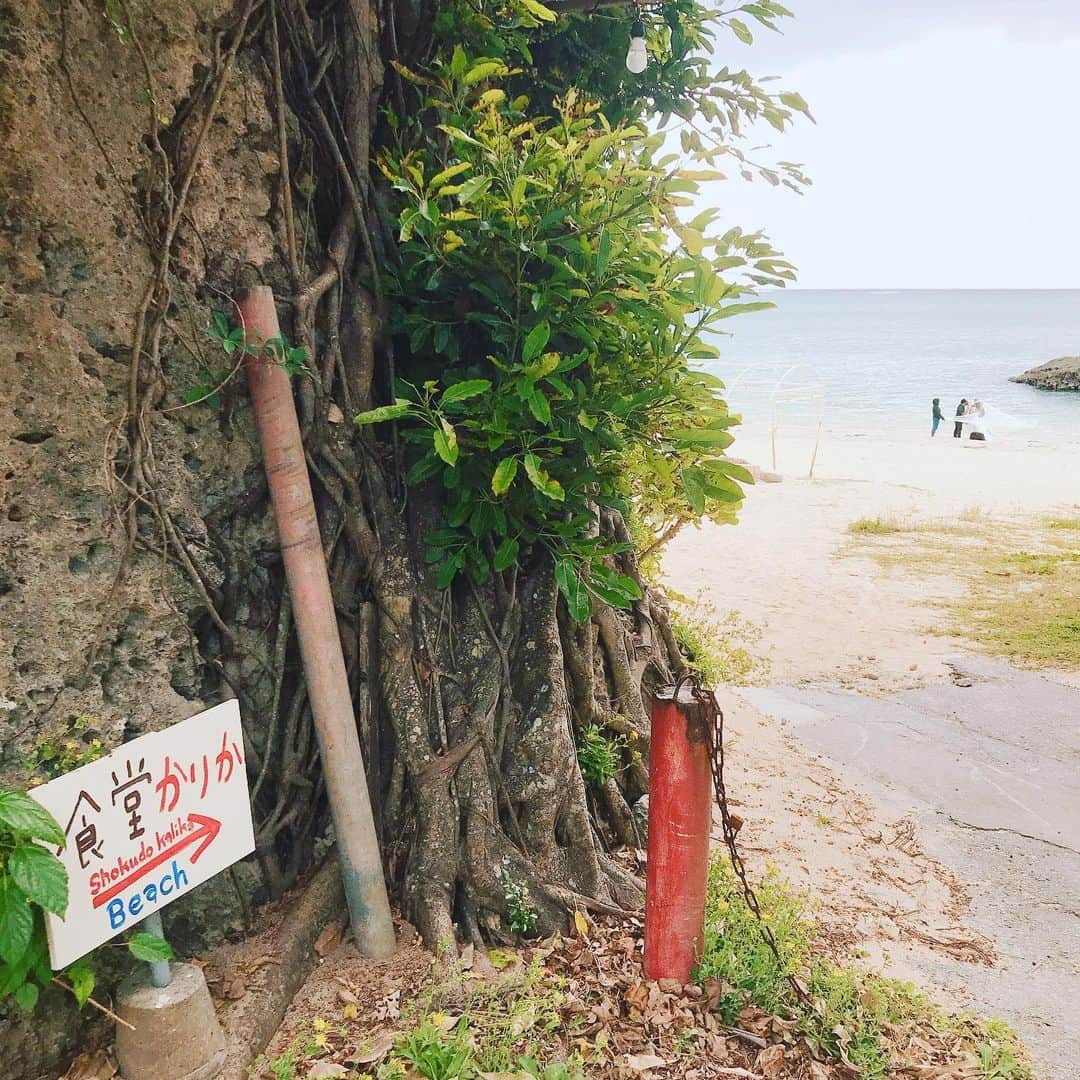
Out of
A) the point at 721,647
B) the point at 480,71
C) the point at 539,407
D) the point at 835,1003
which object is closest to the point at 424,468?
the point at 539,407

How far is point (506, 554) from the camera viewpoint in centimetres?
312

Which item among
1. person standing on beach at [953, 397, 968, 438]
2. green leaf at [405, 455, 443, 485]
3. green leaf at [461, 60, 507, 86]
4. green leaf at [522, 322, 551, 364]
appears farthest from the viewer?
person standing on beach at [953, 397, 968, 438]

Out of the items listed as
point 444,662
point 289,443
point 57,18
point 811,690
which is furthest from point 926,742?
point 57,18

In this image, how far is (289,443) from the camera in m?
2.74

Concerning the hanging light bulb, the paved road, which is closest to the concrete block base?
the paved road

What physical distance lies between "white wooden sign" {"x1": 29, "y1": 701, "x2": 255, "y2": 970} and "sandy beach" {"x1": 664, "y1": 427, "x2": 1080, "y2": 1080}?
9.02ft

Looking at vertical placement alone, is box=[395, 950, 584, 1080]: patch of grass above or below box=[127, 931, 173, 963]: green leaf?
below

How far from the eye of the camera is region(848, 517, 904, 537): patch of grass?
1292 centimetres

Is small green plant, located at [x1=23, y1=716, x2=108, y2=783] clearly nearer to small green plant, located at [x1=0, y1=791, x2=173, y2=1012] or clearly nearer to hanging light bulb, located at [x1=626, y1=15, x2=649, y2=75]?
small green plant, located at [x1=0, y1=791, x2=173, y2=1012]

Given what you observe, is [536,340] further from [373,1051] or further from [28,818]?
[373,1051]

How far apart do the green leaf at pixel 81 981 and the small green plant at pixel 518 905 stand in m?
1.44

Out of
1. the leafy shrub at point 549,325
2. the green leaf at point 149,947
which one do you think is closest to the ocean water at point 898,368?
the leafy shrub at point 549,325

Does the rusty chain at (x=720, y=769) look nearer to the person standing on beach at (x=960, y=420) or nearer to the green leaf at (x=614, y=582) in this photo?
the green leaf at (x=614, y=582)

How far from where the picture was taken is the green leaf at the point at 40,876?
1940 mm
